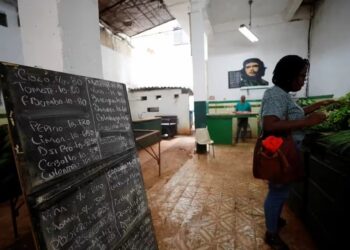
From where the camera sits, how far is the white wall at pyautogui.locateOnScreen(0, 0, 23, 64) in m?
4.36

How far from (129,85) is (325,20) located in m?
7.83

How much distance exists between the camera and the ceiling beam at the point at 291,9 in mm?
5287

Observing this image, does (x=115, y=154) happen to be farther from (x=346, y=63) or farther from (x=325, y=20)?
(x=325, y=20)

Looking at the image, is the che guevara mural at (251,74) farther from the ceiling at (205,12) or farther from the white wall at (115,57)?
the white wall at (115,57)

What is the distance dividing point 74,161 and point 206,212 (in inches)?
66.7

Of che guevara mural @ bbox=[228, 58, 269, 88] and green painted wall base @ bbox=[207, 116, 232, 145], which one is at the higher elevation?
che guevara mural @ bbox=[228, 58, 269, 88]

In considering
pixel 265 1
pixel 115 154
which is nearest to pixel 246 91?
pixel 265 1

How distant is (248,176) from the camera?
10.7 ft

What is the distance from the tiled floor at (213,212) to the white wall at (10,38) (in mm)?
4481

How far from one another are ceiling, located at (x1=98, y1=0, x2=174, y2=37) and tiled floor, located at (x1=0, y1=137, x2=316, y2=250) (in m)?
4.81

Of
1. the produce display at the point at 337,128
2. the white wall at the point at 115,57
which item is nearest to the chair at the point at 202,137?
the produce display at the point at 337,128

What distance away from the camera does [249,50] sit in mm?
6863

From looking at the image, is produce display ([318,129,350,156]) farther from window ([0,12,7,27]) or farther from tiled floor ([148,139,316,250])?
window ([0,12,7,27])

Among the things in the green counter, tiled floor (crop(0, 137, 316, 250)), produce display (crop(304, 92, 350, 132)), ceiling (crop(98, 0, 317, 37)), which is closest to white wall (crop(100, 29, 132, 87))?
ceiling (crop(98, 0, 317, 37))
